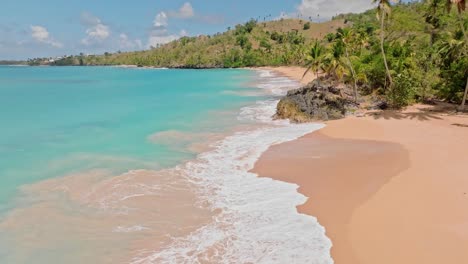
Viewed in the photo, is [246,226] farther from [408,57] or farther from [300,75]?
[300,75]

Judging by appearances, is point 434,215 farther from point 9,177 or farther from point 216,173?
point 9,177

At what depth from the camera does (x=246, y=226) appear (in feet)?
34.5

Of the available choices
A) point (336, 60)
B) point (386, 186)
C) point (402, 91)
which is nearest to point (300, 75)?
point (336, 60)

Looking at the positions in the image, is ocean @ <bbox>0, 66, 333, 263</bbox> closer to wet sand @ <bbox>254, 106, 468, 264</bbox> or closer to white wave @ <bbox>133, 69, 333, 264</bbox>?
white wave @ <bbox>133, 69, 333, 264</bbox>

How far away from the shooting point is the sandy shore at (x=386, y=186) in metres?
8.85

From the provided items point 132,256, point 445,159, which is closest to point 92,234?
point 132,256

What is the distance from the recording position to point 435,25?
4203 centimetres

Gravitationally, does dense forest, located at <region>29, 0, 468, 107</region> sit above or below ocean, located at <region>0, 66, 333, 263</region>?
above

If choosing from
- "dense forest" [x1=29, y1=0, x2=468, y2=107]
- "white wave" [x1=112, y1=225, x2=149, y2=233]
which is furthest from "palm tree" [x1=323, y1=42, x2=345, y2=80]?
"white wave" [x1=112, y1=225, x2=149, y2=233]

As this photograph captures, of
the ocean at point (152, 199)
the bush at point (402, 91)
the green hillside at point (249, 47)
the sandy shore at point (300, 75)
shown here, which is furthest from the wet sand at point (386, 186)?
the green hillside at point (249, 47)

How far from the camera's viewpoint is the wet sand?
8.85m

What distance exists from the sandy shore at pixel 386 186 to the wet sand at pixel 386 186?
22 millimetres

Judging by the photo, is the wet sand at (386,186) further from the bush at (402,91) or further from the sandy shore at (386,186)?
the bush at (402,91)

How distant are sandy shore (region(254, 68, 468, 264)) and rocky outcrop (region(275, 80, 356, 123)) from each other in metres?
4.22
